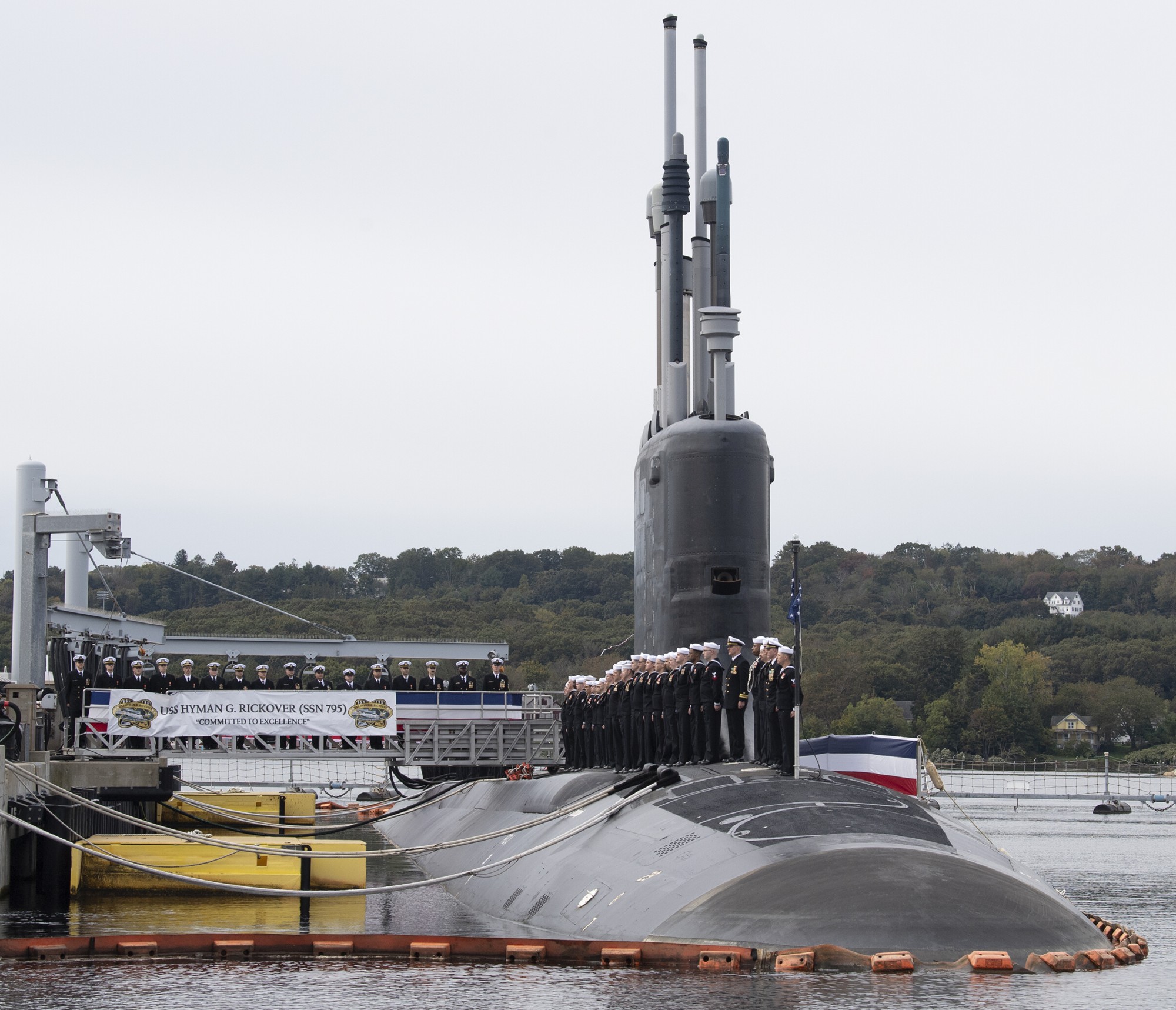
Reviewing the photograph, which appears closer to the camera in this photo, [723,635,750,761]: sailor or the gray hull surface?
the gray hull surface

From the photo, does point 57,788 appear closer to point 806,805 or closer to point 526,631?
point 806,805

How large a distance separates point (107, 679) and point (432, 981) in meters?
15.7

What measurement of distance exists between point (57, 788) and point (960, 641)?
76.5 metres

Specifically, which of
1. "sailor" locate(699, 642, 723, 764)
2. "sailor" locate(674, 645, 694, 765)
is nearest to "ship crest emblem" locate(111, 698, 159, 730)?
"sailor" locate(674, 645, 694, 765)

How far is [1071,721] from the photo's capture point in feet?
307

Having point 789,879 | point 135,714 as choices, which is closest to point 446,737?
point 135,714

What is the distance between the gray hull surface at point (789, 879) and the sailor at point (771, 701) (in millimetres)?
284

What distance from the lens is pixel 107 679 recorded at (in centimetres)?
2509

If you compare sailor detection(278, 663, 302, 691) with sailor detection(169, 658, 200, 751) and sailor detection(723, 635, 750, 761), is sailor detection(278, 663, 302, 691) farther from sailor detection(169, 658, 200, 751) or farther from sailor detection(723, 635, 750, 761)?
A: sailor detection(723, 635, 750, 761)

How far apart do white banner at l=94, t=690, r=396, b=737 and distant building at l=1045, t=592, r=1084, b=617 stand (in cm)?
10146

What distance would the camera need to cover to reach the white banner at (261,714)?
2442cm

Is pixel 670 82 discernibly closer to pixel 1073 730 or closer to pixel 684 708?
pixel 684 708

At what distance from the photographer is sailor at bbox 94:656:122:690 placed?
2502cm

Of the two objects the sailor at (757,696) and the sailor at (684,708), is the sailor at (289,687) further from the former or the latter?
the sailor at (757,696)
